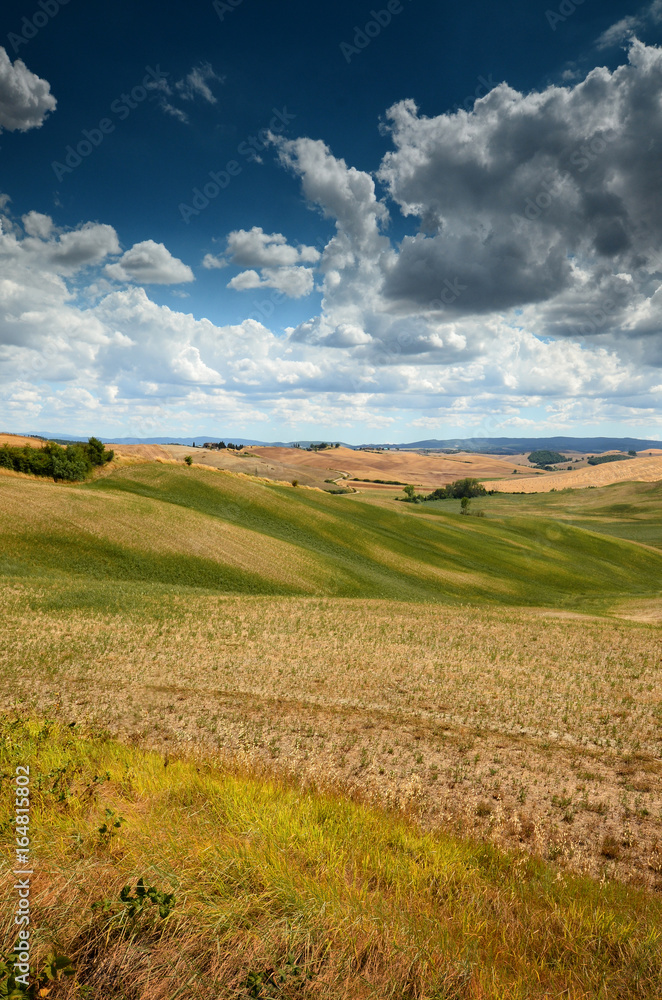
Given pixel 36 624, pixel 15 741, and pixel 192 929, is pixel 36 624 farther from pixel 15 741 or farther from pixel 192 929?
pixel 192 929

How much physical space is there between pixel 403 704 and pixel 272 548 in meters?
38.2

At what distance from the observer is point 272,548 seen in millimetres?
54406

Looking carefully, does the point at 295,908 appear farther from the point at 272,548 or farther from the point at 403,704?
the point at 272,548

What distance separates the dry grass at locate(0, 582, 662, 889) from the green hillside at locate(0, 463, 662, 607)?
12620 millimetres

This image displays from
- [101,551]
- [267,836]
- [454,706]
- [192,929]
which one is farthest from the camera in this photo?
[101,551]

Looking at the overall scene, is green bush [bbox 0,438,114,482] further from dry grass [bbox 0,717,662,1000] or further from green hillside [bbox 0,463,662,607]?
dry grass [bbox 0,717,662,1000]

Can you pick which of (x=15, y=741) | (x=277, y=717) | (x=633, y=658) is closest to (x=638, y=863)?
(x=277, y=717)

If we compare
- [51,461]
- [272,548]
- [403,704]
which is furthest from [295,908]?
[51,461]

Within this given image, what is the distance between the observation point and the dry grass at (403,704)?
1081 centimetres

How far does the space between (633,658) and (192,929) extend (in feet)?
88.9

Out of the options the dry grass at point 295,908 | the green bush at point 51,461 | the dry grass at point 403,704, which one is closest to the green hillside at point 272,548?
the green bush at point 51,461

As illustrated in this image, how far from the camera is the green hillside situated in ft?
141

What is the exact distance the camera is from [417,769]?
12.3 m

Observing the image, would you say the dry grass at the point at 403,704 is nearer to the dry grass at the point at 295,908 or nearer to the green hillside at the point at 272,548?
the dry grass at the point at 295,908
